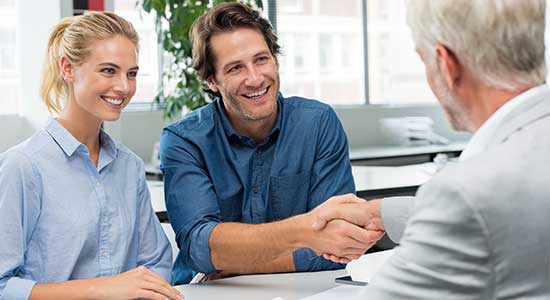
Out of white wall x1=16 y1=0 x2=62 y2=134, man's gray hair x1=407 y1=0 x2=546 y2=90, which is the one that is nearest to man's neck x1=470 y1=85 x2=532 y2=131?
man's gray hair x1=407 y1=0 x2=546 y2=90

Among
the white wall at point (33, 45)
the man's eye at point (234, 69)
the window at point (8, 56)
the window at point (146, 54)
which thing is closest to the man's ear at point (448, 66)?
the man's eye at point (234, 69)

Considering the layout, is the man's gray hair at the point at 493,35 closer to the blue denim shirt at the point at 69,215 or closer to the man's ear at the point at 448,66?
the man's ear at the point at 448,66

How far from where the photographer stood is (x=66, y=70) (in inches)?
78.7

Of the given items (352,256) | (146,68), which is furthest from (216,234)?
(146,68)

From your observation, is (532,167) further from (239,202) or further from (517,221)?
(239,202)

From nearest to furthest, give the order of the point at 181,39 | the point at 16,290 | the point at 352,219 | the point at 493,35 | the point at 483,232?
the point at 483,232, the point at 493,35, the point at 16,290, the point at 352,219, the point at 181,39

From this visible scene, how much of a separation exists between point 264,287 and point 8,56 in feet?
12.6

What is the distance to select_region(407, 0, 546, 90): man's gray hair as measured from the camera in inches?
40.3

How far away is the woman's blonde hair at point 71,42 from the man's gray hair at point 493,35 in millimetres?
1113

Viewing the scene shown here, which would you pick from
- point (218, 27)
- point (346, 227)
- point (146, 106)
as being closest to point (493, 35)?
point (346, 227)

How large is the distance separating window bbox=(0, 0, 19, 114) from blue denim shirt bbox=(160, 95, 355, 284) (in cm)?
315

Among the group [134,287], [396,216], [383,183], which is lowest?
[383,183]

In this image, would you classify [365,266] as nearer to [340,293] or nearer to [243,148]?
[340,293]

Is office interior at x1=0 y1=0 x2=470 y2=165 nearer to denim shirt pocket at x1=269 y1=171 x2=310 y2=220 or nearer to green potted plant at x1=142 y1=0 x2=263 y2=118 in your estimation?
green potted plant at x1=142 y1=0 x2=263 y2=118
